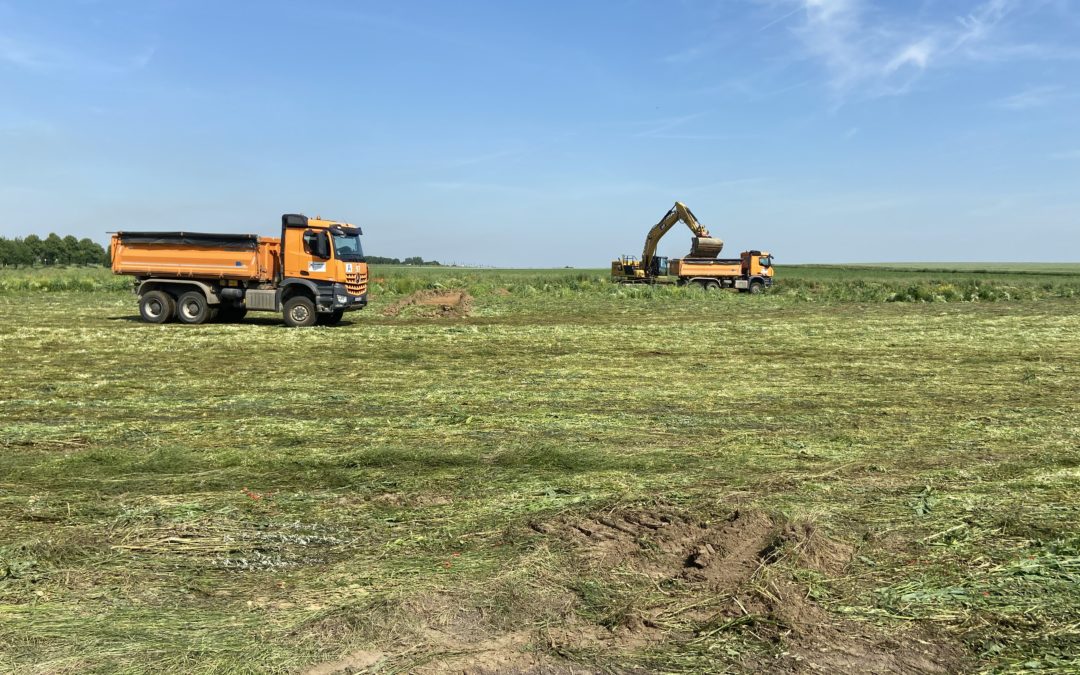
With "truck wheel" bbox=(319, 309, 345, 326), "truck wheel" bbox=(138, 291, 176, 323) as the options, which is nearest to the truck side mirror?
"truck wheel" bbox=(319, 309, 345, 326)

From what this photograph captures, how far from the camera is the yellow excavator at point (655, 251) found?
140 ft

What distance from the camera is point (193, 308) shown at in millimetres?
21078

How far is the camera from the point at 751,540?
15.9ft

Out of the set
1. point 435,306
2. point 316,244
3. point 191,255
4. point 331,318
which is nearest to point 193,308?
point 191,255

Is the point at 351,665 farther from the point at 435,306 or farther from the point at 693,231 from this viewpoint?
the point at 693,231

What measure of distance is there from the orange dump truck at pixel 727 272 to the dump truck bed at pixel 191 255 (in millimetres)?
27227

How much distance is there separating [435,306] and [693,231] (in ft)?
69.3

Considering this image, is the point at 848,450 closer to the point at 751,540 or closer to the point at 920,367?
the point at 751,540

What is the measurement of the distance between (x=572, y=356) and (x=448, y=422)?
6559 millimetres

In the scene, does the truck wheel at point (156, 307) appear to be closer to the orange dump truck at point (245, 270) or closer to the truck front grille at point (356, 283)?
the orange dump truck at point (245, 270)

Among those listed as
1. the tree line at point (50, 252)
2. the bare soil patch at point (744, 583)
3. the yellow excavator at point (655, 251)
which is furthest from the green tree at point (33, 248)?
the bare soil patch at point (744, 583)

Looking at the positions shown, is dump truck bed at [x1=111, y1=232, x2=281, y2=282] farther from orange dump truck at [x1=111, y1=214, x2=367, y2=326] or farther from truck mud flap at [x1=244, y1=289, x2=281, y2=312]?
truck mud flap at [x1=244, y1=289, x2=281, y2=312]

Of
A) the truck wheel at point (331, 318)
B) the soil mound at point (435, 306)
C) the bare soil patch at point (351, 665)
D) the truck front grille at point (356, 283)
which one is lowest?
the bare soil patch at point (351, 665)

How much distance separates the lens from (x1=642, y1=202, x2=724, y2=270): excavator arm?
4241 cm
